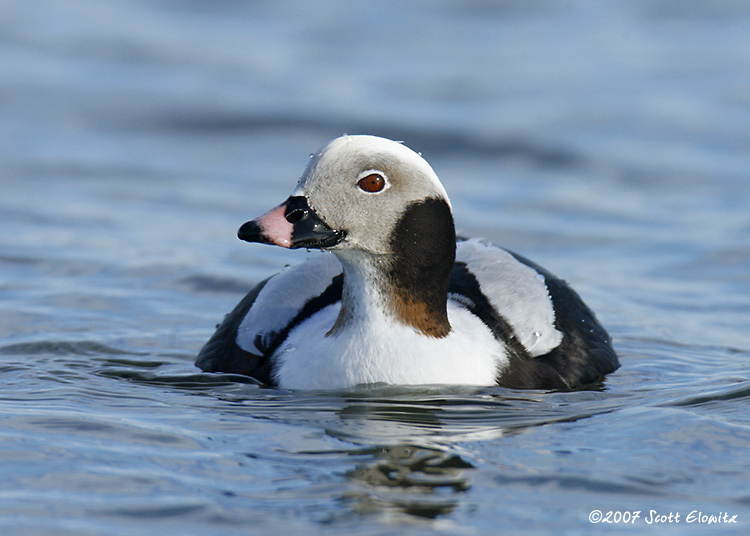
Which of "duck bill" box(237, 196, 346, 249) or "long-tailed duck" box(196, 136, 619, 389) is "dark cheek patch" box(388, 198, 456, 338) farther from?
"duck bill" box(237, 196, 346, 249)

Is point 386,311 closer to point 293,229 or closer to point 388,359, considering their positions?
point 388,359

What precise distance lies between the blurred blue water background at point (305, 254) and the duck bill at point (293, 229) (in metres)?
0.81

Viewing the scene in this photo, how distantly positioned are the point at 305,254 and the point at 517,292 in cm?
347

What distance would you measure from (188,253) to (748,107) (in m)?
6.77

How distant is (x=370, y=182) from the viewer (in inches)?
239

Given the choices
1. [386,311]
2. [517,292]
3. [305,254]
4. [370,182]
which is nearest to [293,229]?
[370,182]

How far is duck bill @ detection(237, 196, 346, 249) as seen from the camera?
584 centimetres

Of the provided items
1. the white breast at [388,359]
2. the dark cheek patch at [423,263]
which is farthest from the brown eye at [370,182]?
the white breast at [388,359]

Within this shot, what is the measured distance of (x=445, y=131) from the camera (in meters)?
13.1

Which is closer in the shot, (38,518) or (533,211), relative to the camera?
(38,518)

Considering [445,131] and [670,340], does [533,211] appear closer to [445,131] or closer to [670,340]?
[445,131]

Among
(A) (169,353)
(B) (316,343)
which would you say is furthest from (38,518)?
(A) (169,353)

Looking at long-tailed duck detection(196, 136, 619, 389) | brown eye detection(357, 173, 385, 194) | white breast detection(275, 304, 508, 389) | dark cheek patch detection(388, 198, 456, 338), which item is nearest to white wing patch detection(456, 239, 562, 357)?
long-tailed duck detection(196, 136, 619, 389)

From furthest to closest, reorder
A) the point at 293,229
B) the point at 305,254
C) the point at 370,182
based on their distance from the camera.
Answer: the point at 305,254, the point at 370,182, the point at 293,229
